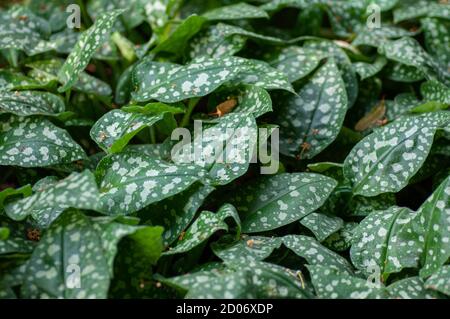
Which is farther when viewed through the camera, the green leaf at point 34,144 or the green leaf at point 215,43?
the green leaf at point 215,43

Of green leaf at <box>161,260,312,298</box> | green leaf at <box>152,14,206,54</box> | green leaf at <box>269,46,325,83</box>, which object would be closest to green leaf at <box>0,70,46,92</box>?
green leaf at <box>152,14,206,54</box>

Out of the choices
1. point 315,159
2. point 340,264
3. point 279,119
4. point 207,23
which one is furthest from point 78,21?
point 340,264

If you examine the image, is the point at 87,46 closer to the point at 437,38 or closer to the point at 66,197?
the point at 66,197

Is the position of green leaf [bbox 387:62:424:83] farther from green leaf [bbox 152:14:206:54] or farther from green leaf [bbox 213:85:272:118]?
green leaf [bbox 152:14:206:54]

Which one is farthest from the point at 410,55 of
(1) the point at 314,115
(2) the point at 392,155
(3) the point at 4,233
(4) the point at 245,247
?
(3) the point at 4,233

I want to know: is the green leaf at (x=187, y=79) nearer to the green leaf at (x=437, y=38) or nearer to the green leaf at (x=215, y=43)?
the green leaf at (x=215, y=43)

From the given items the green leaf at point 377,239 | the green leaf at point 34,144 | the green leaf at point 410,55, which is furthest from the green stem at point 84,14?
the green leaf at point 377,239
